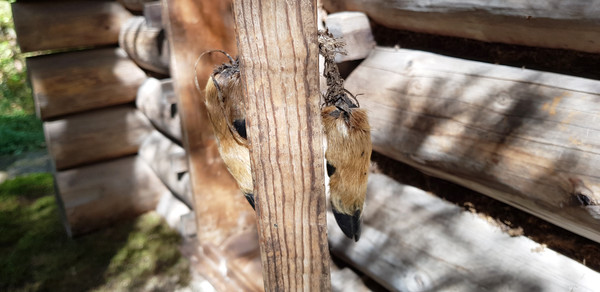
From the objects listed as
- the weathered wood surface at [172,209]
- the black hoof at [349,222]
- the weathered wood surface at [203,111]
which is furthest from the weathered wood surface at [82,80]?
the black hoof at [349,222]

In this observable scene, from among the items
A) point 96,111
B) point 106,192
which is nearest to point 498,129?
point 106,192

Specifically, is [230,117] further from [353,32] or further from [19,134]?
[19,134]

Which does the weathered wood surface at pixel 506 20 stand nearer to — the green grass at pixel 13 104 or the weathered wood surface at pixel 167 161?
the weathered wood surface at pixel 167 161

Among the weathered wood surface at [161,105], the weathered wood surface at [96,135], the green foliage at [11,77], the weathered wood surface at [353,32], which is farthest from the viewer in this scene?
the green foliage at [11,77]

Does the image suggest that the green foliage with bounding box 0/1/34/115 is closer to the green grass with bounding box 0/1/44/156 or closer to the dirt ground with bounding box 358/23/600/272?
the green grass with bounding box 0/1/44/156

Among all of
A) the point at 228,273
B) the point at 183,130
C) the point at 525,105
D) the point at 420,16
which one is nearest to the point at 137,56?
the point at 183,130

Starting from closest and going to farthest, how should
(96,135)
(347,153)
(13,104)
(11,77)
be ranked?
(347,153) → (96,135) → (13,104) → (11,77)
